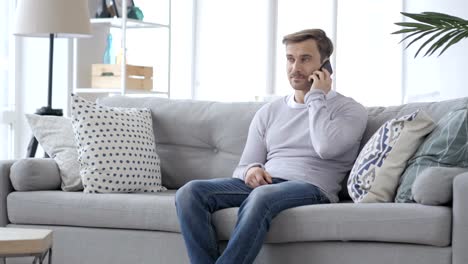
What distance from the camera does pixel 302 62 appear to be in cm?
365

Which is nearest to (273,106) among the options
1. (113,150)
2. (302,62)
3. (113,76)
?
(302,62)

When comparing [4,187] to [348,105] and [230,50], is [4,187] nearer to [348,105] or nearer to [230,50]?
[348,105]

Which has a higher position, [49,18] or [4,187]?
[49,18]

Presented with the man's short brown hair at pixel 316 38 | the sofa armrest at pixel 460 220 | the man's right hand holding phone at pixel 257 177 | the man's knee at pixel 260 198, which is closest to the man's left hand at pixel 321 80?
the man's short brown hair at pixel 316 38

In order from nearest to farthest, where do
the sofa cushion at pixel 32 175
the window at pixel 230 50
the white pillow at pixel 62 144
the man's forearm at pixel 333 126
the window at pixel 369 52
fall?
1. the man's forearm at pixel 333 126
2. the sofa cushion at pixel 32 175
3. the white pillow at pixel 62 144
4. the window at pixel 369 52
5. the window at pixel 230 50

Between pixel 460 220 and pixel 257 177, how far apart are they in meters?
0.86

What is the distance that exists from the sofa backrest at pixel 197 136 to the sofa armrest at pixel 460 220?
1255mm

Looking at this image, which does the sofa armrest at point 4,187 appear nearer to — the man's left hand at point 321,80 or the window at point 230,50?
the man's left hand at point 321,80

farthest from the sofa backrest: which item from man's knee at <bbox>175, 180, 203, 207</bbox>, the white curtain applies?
the white curtain

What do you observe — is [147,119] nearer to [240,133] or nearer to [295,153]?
[240,133]

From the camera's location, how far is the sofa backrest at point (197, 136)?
13.0 ft

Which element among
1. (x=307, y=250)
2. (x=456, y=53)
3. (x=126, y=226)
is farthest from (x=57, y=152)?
(x=456, y=53)

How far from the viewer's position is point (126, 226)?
140 inches

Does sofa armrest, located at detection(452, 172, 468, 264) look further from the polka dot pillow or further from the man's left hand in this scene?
the polka dot pillow
